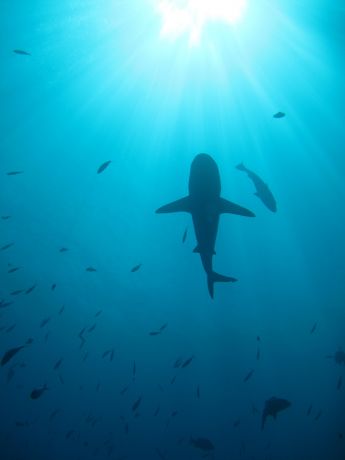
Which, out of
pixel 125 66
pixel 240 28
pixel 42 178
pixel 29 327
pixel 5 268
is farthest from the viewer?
pixel 29 327

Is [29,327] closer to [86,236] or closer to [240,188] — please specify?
[86,236]

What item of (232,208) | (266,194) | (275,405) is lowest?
(275,405)

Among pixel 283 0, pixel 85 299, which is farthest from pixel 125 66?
pixel 85 299

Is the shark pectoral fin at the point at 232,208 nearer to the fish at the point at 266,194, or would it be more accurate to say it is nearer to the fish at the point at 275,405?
the fish at the point at 266,194

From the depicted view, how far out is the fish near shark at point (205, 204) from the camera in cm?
744

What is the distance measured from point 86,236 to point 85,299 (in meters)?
8.77

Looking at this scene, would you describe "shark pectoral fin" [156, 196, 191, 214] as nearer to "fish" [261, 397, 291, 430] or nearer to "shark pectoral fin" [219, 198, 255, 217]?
"shark pectoral fin" [219, 198, 255, 217]

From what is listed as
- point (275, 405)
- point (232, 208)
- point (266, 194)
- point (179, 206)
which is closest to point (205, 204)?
point (179, 206)

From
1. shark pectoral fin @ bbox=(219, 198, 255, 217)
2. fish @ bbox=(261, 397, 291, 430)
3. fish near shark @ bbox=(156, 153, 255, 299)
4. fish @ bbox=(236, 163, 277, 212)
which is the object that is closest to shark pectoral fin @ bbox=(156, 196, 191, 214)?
fish near shark @ bbox=(156, 153, 255, 299)

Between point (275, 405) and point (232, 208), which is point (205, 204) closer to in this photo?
point (232, 208)

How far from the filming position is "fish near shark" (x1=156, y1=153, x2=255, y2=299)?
7438mm

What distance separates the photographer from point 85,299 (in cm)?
4088

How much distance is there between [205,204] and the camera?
8.12 m

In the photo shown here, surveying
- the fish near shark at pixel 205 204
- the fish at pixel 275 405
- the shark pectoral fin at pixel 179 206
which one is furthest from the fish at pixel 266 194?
the fish at pixel 275 405
